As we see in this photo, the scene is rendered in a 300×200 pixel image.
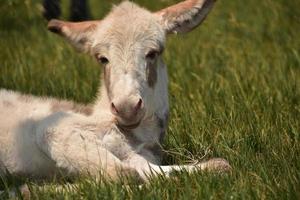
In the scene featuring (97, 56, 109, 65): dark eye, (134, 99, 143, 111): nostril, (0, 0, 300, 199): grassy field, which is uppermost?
(97, 56, 109, 65): dark eye

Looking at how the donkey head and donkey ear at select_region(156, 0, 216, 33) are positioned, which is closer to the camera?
the donkey head

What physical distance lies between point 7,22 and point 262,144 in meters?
6.91

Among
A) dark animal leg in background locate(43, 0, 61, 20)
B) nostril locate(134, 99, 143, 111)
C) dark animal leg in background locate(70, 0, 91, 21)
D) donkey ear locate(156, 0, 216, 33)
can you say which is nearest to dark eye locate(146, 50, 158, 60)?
donkey ear locate(156, 0, 216, 33)

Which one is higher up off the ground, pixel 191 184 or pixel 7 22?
pixel 191 184

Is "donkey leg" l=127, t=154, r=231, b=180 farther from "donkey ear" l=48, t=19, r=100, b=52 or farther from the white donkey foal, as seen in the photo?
"donkey ear" l=48, t=19, r=100, b=52

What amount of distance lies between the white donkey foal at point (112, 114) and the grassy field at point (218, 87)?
0.93 ft

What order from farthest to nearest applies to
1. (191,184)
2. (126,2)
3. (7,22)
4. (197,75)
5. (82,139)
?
(7,22) → (197,75) → (126,2) → (82,139) → (191,184)

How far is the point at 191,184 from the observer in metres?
5.38

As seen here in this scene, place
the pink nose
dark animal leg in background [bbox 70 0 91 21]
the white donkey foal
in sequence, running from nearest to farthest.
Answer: the pink nose → the white donkey foal → dark animal leg in background [bbox 70 0 91 21]

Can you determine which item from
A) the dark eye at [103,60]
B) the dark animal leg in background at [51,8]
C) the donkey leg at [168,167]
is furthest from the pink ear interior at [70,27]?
the dark animal leg in background at [51,8]

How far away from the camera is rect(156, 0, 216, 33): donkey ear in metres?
6.43

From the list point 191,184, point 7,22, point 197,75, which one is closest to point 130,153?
point 191,184

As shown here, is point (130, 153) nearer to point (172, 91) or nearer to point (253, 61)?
point (172, 91)

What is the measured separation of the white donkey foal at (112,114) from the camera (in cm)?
591
